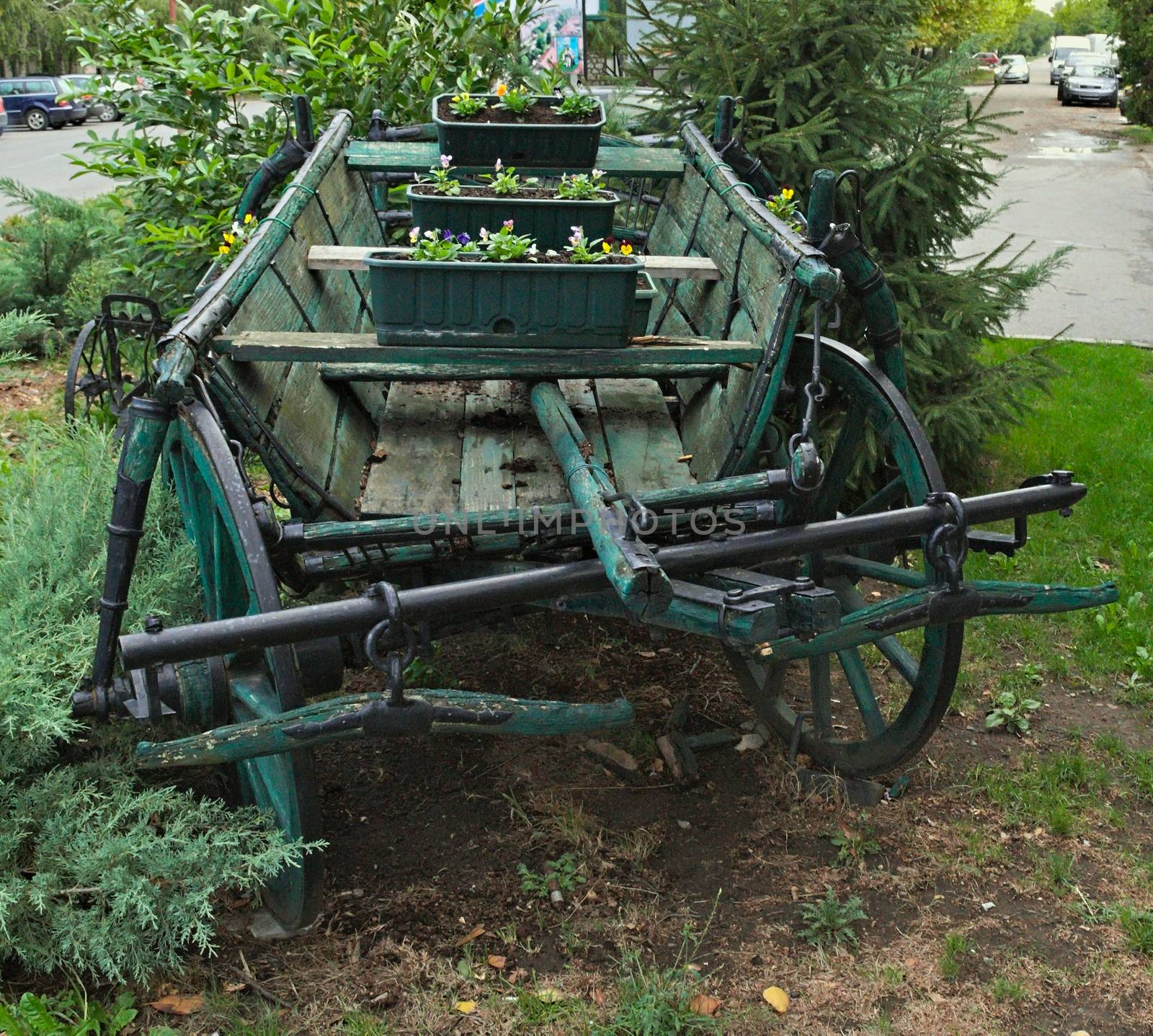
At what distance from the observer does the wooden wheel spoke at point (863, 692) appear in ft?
10.6

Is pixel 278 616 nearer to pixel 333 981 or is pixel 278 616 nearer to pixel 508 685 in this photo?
pixel 333 981

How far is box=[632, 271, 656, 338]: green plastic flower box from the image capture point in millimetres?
3715

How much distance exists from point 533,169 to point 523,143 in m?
0.14

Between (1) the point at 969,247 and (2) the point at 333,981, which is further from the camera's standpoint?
(1) the point at 969,247

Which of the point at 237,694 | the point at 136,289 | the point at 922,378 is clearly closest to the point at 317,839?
the point at 237,694

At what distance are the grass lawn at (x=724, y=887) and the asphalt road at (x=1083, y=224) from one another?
8.30 feet

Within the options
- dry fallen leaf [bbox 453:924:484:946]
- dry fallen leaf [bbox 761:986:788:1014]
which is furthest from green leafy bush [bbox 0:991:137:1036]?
dry fallen leaf [bbox 761:986:788:1014]

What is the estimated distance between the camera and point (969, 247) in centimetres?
1117

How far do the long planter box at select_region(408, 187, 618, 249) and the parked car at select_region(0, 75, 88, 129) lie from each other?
25.3 meters

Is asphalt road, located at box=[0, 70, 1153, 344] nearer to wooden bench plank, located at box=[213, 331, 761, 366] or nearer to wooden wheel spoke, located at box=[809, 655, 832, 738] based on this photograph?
wooden wheel spoke, located at box=[809, 655, 832, 738]

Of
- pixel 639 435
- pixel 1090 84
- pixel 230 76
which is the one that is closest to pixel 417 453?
pixel 639 435

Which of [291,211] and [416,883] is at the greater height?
[291,211]

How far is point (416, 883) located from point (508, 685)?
113 cm

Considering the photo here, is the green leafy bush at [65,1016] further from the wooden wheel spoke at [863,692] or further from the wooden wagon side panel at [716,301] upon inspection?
the wooden wheel spoke at [863,692]
